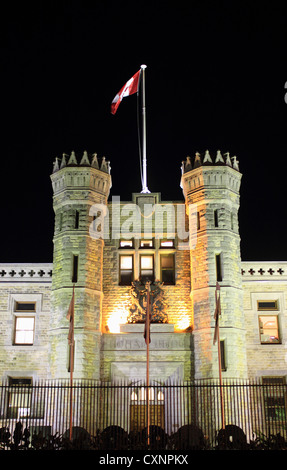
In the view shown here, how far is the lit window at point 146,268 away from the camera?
25.2 meters

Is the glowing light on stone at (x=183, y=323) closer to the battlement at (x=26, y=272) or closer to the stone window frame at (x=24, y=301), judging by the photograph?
the battlement at (x=26, y=272)

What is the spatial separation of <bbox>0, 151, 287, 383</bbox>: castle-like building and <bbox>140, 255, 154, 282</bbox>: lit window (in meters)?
0.05

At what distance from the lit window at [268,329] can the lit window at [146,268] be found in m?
5.33

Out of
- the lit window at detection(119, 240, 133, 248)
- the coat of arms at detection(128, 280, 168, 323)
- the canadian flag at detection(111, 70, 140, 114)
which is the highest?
the canadian flag at detection(111, 70, 140, 114)

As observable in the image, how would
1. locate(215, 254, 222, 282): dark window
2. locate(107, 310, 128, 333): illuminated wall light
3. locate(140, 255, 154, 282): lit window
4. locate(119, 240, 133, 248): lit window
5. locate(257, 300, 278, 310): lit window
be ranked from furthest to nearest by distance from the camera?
locate(119, 240, 133, 248): lit window < locate(140, 255, 154, 282): lit window < locate(257, 300, 278, 310): lit window < locate(107, 310, 128, 333): illuminated wall light < locate(215, 254, 222, 282): dark window

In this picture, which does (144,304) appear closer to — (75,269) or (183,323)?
(183,323)

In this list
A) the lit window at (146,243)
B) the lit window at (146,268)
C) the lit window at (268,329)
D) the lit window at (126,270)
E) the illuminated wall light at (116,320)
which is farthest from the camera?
the lit window at (146,243)

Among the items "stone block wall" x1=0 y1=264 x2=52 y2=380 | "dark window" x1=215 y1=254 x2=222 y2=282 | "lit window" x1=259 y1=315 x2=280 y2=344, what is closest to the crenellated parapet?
"stone block wall" x1=0 y1=264 x2=52 y2=380

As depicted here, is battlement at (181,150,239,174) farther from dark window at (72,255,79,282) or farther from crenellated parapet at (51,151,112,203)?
dark window at (72,255,79,282)

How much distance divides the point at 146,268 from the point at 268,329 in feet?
20.2

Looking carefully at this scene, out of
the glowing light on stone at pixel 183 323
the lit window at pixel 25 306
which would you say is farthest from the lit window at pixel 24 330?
the glowing light on stone at pixel 183 323

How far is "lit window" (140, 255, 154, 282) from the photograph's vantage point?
25.2m

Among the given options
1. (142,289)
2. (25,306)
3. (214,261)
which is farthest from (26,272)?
(214,261)
